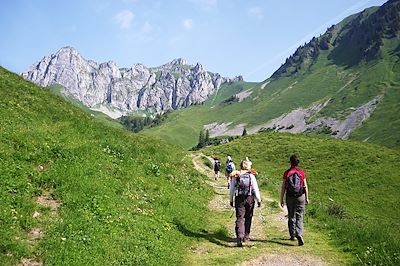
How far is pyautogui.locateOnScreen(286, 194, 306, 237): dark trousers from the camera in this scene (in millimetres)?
15680

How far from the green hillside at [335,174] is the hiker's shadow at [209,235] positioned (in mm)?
4532

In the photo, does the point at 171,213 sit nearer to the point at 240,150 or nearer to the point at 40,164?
the point at 40,164

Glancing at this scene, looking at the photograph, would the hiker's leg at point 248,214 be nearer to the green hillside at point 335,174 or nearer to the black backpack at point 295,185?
the black backpack at point 295,185

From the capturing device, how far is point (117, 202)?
49.6ft

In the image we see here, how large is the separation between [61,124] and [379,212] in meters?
47.8

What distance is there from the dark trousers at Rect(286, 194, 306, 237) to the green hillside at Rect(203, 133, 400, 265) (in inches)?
81.3

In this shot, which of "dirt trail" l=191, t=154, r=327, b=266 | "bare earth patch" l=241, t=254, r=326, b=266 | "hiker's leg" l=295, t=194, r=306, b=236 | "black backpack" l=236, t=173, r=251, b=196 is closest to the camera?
"bare earth patch" l=241, t=254, r=326, b=266

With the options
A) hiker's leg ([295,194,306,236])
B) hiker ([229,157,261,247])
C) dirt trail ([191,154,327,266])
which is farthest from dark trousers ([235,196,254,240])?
hiker's leg ([295,194,306,236])

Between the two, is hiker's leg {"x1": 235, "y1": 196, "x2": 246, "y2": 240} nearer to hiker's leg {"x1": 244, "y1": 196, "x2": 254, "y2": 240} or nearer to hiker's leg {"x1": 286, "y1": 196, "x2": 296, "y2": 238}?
hiker's leg {"x1": 244, "y1": 196, "x2": 254, "y2": 240}

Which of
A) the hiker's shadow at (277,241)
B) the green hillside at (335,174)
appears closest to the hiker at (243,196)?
the hiker's shadow at (277,241)

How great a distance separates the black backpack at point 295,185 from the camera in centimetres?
1577

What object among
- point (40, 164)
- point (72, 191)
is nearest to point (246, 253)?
point (72, 191)

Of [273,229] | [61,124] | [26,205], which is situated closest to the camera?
[26,205]

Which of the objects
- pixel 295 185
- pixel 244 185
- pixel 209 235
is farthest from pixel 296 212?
pixel 209 235
